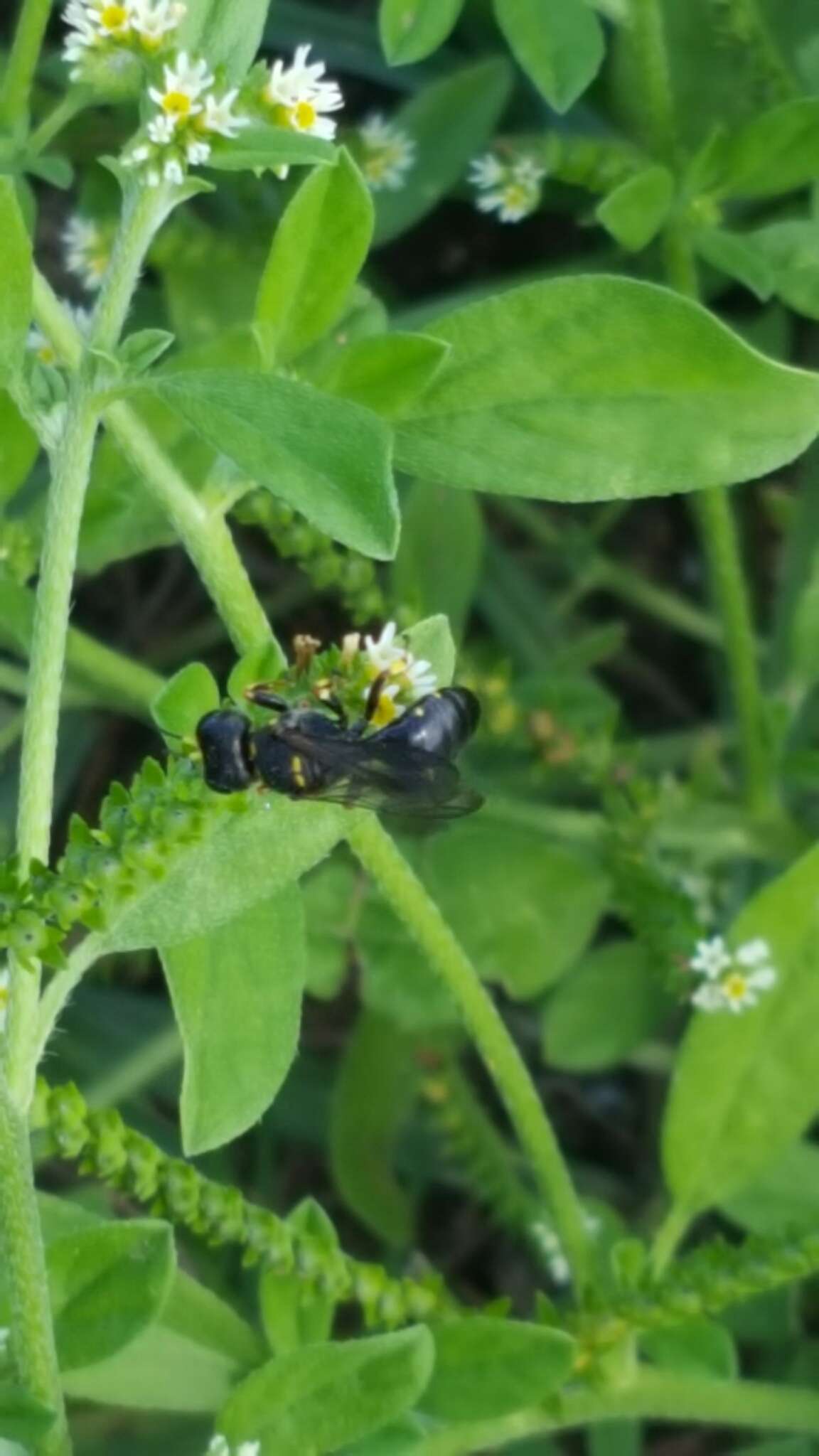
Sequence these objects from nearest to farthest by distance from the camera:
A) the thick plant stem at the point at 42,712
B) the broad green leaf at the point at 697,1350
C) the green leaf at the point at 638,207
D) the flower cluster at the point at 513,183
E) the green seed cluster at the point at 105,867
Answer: the green seed cluster at the point at 105,867
the thick plant stem at the point at 42,712
the green leaf at the point at 638,207
the broad green leaf at the point at 697,1350
the flower cluster at the point at 513,183

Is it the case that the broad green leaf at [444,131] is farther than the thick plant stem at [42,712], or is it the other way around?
the broad green leaf at [444,131]

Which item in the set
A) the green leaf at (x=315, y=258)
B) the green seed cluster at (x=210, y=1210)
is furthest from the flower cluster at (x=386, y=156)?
the green seed cluster at (x=210, y=1210)

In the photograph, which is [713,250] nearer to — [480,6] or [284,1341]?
[480,6]

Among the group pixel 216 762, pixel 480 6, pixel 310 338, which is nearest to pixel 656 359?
pixel 310 338

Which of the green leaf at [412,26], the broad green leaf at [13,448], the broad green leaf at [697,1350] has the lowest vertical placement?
the broad green leaf at [697,1350]

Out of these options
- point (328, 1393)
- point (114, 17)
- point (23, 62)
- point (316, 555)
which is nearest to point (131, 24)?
point (114, 17)

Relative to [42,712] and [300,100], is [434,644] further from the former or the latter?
[300,100]

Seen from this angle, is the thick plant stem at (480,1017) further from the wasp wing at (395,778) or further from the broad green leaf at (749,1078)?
the broad green leaf at (749,1078)

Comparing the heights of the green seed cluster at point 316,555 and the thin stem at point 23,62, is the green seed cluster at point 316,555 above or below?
below
